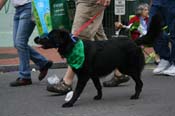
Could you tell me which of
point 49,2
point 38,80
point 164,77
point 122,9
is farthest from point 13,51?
point 49,2

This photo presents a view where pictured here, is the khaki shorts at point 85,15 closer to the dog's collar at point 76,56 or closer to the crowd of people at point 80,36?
the crowd of people at point 80,36

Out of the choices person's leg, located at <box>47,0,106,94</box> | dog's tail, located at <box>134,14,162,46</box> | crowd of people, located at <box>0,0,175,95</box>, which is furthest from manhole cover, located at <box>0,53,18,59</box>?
dog's tail, located at <box>134,14,162,46</box>

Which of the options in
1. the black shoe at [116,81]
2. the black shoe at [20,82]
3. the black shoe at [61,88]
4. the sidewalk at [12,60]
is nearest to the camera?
the black shoe at [61,88]

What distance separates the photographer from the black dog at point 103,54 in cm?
623

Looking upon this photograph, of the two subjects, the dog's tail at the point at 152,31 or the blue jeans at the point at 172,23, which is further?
the blue jeans at the point at 172,23

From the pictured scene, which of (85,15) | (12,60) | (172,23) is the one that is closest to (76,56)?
(85,15)

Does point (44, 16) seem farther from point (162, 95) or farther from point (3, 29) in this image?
point (3, 29)

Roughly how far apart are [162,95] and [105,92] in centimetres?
78

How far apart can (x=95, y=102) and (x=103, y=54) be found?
2.08 ft

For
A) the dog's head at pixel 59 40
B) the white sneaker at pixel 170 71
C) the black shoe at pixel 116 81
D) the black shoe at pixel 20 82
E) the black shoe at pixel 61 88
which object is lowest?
the white sneaker at pixel 170 71

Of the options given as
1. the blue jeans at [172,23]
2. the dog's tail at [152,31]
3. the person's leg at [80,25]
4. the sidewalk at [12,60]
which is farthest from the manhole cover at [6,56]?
the dog's tail at [152,31]

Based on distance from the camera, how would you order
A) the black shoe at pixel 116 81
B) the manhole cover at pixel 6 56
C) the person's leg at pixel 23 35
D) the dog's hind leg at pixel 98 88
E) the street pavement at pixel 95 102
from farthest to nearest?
1. the manhole cover at pixel 6 56
2. the person's leg at pixel 23 35
3. the black shoe at pixel 116 81
4. the dog's hind leg at pixel 98 88
5. the street pavement at pixel 95 102

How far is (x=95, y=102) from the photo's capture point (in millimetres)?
6637

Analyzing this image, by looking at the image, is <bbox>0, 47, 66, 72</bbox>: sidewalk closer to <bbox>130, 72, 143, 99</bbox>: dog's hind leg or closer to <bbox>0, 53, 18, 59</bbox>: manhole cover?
Result: <bbox>0, 53, 18, 59</bbox>: manhole cover
